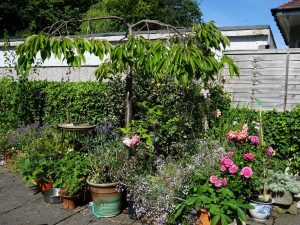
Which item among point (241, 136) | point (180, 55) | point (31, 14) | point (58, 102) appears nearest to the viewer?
point (180, 55)

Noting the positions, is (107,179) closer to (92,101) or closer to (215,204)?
(215,204)

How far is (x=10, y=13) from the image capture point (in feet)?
93.5

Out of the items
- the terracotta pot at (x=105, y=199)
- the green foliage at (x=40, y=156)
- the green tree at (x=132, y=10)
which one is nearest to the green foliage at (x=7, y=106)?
the green foliage at (x=40, y=156)

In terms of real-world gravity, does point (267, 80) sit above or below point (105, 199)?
above

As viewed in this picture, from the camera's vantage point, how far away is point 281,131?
19.4 feet

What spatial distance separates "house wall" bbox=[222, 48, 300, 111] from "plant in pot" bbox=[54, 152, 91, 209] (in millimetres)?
3344

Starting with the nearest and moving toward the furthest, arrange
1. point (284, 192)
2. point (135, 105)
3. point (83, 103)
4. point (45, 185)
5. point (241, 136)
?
point (241, 136)
point (284, 192)
point (45, 185)
point (135, 105)
point (83, 103)

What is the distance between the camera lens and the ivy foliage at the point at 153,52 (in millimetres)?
4160

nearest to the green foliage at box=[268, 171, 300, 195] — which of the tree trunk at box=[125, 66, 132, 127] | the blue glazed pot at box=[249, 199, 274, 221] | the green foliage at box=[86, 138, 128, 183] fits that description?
the blue glazed pot at box=[249, 199, 274, 221]

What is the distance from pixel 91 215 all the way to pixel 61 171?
0.85m

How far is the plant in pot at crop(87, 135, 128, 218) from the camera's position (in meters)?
4.94

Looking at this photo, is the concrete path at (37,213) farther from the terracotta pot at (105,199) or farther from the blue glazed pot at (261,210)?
the blue glazed pot at (261,210)

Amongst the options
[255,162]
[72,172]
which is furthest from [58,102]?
[255,162]

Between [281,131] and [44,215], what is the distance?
4.02 metres
